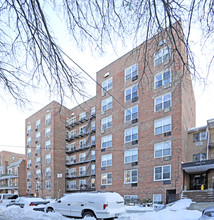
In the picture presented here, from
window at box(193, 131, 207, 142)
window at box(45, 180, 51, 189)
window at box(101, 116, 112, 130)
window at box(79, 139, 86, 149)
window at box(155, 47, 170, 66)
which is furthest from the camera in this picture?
window at box(45, 180, 51, 189)

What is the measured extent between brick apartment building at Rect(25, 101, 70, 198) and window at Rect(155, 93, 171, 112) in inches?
676

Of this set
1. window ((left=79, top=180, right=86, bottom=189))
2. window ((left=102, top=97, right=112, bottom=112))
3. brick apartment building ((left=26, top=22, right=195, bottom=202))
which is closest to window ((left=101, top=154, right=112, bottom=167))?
brick apartment building ((left=26, top=22, right=195, bottom=202))

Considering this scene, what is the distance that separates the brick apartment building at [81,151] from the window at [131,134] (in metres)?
9.91

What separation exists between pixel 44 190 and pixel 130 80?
2477cm

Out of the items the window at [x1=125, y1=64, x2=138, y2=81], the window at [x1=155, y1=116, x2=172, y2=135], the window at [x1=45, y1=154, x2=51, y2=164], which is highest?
the window at [x1=125, y1=64, x2=138, y2=81]

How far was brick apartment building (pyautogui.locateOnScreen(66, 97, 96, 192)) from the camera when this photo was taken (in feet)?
120

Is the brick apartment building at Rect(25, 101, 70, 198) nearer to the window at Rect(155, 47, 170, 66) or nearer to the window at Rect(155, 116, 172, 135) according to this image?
the window at Rect(155, 116, 172, 135)

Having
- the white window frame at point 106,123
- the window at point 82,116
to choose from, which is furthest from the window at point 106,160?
the window at point 82,116

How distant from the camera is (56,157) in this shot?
39.8 meters

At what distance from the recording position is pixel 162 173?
22.5m

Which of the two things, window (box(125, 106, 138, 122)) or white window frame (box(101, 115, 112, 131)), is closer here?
window (box(125, 106, 138, 122))

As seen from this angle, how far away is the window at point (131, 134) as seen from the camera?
2582 centimetres

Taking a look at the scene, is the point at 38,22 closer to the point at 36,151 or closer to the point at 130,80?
the point at 130,80

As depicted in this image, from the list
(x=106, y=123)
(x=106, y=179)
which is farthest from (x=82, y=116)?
(x=106, y=179)
